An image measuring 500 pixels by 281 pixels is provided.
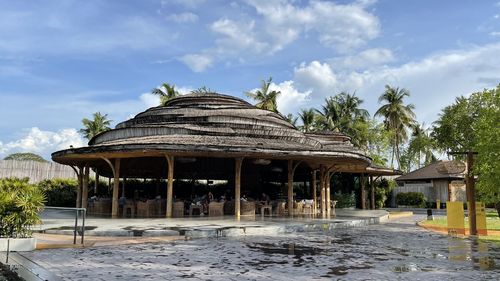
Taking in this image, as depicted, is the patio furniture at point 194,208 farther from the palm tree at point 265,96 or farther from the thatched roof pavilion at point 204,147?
the palm tree at point 265,96

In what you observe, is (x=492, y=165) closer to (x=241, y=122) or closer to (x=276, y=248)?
(x=276, y=248)

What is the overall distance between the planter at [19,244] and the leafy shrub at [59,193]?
17.2 meters

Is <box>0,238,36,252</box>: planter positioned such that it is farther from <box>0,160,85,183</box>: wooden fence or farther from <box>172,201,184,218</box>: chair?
<box>0,160,85,183</box>: wooden fence

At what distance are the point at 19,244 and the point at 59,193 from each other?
17614mm

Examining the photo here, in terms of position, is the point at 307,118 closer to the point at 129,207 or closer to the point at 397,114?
the point at 397,114

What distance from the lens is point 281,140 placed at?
63.4 feet

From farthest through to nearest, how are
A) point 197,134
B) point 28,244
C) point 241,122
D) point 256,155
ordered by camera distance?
point 241,122 → point 197,134 → point 256,155 → point 28,244

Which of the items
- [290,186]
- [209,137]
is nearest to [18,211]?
[209,137]

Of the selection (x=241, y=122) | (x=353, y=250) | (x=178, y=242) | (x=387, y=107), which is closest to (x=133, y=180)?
(x=241, y=122)

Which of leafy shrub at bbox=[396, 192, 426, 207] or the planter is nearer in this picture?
the planter

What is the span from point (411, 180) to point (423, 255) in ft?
106

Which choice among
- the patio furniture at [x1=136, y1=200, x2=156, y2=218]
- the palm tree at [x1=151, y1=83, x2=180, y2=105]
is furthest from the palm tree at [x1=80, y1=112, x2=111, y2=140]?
the patio furniture at [x1=136, y1=200, x2=156, y2=218]

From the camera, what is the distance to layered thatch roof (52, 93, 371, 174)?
16.0m

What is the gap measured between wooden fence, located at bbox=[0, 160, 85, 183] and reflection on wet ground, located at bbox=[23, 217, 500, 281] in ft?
70.4
